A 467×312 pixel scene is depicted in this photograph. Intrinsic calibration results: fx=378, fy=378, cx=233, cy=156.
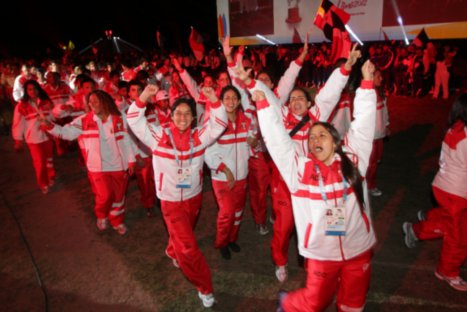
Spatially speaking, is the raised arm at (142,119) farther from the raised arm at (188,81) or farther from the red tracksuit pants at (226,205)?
the raised arm at (188,81)

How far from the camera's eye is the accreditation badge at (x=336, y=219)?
288cm

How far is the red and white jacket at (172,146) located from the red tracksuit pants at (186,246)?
0.11 meters

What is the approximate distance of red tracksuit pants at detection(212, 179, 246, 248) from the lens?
445 centimetres

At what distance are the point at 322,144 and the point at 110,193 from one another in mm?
3529

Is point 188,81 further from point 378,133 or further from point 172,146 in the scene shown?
point 378,133

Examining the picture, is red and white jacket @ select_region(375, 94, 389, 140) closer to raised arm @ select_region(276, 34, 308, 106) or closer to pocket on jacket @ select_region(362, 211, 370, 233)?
raised arm @ select_region(276, 34, 308, 106)

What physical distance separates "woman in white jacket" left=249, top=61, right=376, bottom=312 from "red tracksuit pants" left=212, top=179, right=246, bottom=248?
58.0 inches

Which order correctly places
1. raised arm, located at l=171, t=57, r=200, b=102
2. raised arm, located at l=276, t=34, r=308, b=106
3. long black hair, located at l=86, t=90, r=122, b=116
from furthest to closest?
raised arm, located at l=171, t=57, r=200, b=102
raised arm, located at l=276, t=34, r=308, b=106
long black hair, located at l=86, t=90, r=122, b=116

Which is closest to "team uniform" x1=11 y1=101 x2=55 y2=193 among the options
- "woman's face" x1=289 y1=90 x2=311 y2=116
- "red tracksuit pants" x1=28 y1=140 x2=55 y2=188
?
"red tracksuit pants" x1=28 y1=140 x2=55 y2=188

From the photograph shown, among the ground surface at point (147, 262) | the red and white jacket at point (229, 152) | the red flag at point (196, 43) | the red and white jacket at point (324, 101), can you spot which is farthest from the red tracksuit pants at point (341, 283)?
the red flag at point (196, 43)

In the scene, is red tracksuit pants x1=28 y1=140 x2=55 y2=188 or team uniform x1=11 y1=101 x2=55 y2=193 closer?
team uniform x1=11 y1=101 x2=55 y2=193

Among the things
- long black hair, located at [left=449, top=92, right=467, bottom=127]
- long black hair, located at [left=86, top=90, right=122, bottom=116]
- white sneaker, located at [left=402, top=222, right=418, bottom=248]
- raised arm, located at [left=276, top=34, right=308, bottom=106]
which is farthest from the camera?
raised arm, located at [left=276, top=34, right=308, bottom=106]

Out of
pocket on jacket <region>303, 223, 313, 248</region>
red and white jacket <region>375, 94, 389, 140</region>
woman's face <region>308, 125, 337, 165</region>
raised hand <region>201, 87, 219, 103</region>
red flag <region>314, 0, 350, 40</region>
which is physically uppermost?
red flag <region>314, 0, 350, 40</region>

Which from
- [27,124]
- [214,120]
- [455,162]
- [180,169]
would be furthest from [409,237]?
[27,124]
